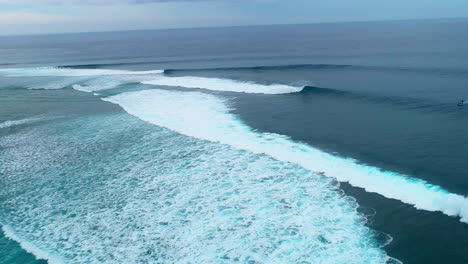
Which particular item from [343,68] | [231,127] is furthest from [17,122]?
[343,68]

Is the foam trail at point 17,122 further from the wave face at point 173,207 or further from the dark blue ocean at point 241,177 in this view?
the wave face at point 173,207

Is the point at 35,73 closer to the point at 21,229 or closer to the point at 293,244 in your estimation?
the point at 21,229

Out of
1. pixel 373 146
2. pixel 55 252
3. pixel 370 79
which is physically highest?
pixel 370 79

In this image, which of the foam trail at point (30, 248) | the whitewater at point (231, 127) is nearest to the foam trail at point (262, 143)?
the whitewater at point (231, 127)

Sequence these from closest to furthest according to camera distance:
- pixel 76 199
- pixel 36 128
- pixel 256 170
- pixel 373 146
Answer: pixel 76 199
pixel 256 170
pixel 373 146
pixel 36 128

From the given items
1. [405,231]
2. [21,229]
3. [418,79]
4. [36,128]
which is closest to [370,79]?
[418,79]

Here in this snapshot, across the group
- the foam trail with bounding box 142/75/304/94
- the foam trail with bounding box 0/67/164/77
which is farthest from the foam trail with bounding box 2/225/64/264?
the foam trail with bounding box 0/67/164/77

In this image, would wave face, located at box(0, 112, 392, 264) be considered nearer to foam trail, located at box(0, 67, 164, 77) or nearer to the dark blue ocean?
the dark blue ocean
